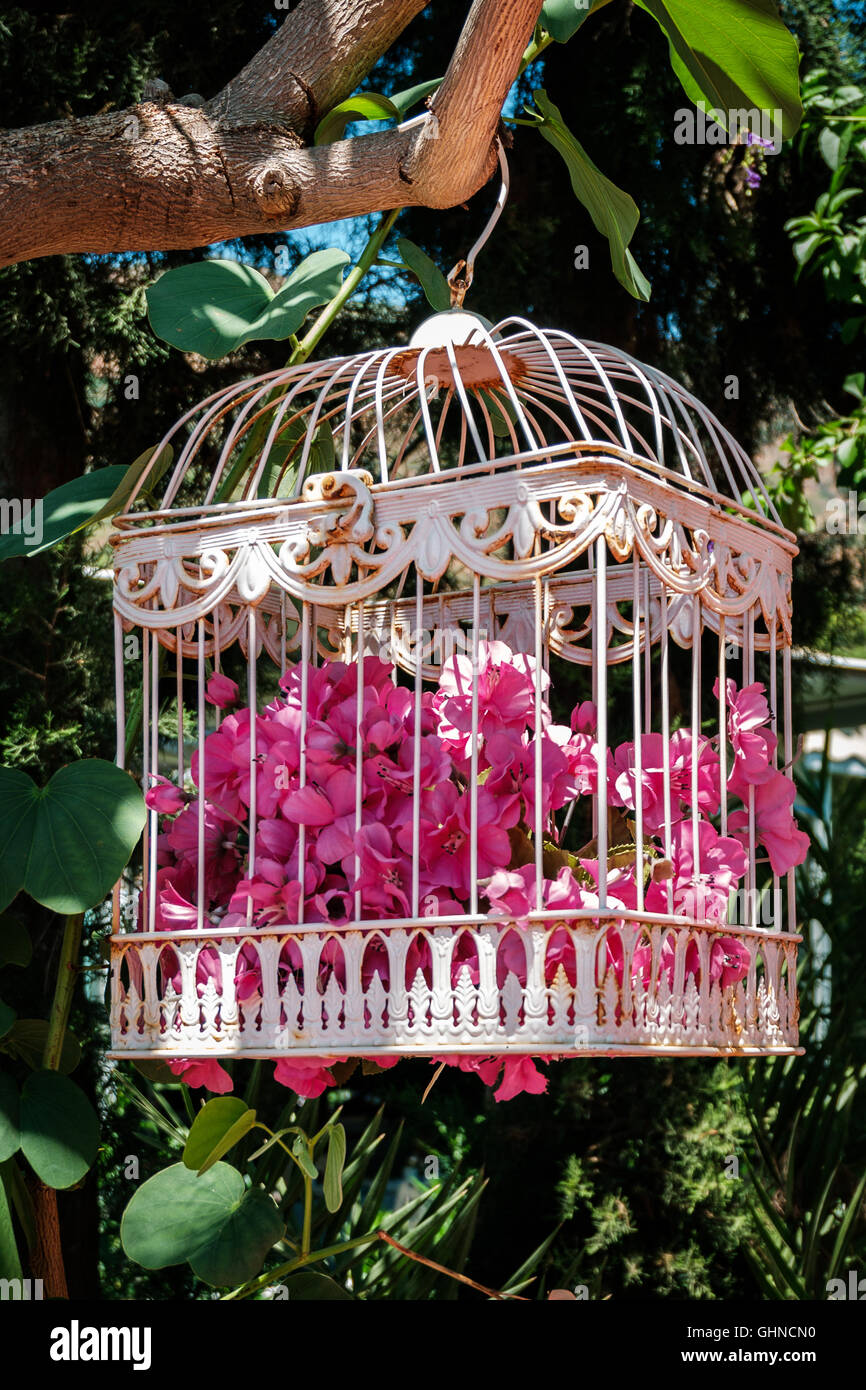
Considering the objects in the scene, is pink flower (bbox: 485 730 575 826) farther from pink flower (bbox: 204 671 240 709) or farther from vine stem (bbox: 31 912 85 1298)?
vine stem (bbox: 31 912 85 1298)

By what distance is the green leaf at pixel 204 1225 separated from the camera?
1145 mm

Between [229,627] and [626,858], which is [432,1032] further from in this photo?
[229,627]

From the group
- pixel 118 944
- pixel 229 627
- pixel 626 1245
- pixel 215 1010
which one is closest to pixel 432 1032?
pixel 215 1010

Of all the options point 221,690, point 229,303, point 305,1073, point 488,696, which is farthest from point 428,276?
point 305,1073

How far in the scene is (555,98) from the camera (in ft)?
8.01

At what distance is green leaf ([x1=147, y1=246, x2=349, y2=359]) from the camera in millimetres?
1200

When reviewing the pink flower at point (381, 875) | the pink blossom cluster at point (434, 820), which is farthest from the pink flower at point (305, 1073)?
the pink flower at point (381, 875)

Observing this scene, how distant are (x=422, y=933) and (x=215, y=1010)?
183 millimetres

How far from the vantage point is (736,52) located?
1222 millimetres

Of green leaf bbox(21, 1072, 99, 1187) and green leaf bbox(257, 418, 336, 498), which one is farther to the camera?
green leaf bbox(257, 418, 336, 498)

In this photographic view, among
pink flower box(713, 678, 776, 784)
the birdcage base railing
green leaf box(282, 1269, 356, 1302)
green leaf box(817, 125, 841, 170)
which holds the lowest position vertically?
green leaf box(282, 1269, 356, 1302)

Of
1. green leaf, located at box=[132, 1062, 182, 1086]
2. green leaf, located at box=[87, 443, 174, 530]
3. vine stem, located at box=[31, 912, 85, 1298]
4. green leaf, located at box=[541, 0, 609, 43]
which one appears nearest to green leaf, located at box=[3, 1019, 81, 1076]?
vine stem, located at box=[31, 912, 85, 1298]

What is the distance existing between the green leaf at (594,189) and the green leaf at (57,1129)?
1.01 metres

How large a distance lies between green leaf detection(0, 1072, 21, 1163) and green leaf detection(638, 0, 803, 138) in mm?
1174
